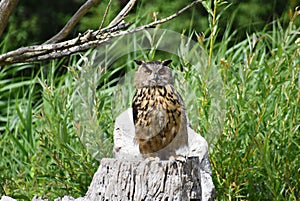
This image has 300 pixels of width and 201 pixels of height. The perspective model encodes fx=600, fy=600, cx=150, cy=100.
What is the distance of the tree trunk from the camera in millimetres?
1858

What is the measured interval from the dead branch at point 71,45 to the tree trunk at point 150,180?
0.43 m

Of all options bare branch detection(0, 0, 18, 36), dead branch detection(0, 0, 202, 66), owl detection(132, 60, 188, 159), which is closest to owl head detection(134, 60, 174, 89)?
owl detection(132, 60, 188, 159)

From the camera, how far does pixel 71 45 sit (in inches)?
61.1

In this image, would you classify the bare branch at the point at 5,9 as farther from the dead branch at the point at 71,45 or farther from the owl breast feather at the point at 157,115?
the owl breast feather at the point at 157,115

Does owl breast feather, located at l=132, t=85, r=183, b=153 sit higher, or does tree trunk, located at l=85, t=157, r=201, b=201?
owl breast feather, located at l=132, t=85, r=183, b=153

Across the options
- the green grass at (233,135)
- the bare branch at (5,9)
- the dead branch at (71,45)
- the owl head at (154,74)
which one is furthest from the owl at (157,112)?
the green grass at (233,135)

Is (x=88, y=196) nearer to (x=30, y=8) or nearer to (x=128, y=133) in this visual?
(x=128, y=133)

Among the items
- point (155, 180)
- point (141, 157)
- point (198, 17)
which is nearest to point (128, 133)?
point (141, 157)

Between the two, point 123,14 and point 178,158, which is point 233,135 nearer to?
point 178,158

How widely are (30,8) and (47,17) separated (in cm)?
41

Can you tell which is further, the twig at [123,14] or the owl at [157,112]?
the owl at [157,112]

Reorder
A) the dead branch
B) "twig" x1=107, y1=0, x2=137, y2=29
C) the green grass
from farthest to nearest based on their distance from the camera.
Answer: the green grass, "twig" x1=107, y1=0, x2=137, y2=29, the dead branch

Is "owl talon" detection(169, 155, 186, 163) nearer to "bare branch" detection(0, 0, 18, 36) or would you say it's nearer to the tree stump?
the tree stump

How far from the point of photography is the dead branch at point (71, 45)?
1517 mm
